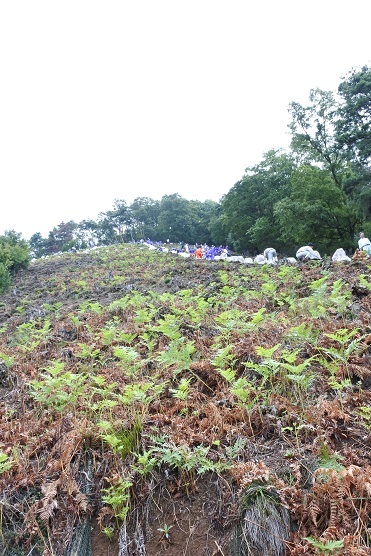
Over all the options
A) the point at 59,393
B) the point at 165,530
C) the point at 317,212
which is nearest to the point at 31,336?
the point at 59,393

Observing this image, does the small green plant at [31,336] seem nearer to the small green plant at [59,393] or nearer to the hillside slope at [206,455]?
the hillside slope at [206,455]

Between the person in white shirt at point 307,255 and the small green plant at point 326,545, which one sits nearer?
the small green plant at point 326,545

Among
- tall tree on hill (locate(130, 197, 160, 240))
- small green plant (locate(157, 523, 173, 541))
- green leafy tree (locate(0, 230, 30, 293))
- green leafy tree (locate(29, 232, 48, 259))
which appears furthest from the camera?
green leafy tree (locate(29, 232, 48, 259))

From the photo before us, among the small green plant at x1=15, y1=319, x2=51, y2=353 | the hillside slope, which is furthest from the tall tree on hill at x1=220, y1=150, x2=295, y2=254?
the hillside slope

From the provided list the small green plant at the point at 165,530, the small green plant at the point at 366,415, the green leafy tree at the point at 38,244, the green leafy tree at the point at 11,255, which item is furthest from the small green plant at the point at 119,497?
the green leafy tree at the point at 38,244

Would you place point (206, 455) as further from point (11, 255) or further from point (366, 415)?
point (11, 255)

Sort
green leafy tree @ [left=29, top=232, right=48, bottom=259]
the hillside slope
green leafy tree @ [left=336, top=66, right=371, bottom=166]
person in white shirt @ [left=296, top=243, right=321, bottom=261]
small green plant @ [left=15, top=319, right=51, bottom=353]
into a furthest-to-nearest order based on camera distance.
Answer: green leafy tree @ [left=29, top=232, right=48, bottom=259]
green leafy tree @ [left=336, top=66, right=371, bottom=166]
person in white shirt @ [left=296, top=243, right=321, bottom=261]
small green plant @ [left=15, top=319, right=51, bottom=353]
the hillside slope

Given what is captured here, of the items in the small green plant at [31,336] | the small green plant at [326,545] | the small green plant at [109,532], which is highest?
the small green plant at [31,336]

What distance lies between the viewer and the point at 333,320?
15.2 feet

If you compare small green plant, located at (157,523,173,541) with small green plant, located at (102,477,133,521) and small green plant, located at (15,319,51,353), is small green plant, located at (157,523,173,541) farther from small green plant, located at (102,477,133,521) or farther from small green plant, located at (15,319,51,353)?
small green plant, located at (15,319,51,353)

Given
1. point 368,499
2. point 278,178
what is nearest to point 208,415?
point 368,499

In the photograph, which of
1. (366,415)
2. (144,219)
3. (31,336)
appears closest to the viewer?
(366,415)

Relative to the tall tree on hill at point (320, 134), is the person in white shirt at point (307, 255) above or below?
below

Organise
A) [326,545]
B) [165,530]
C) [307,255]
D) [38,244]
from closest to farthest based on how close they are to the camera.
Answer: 1. [326,545]
2. [165,530]
3. [307,255]
4. [38,244]
